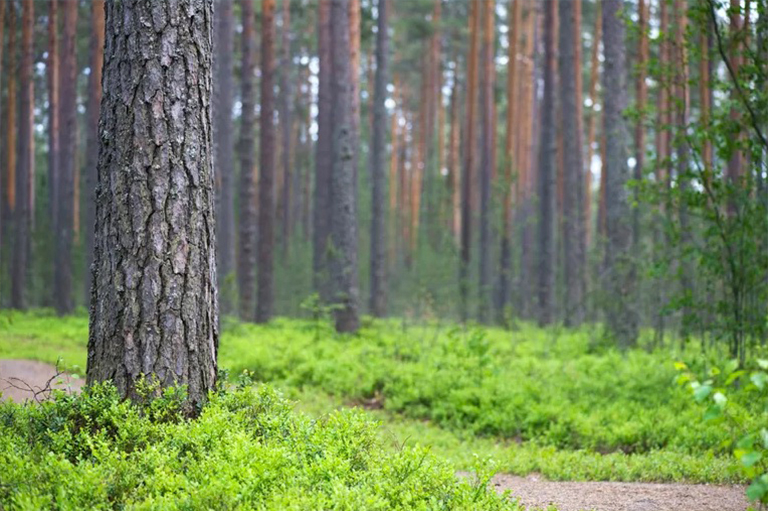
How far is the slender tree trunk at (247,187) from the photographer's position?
16719 mm

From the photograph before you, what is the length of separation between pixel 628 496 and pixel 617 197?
29.0 ft

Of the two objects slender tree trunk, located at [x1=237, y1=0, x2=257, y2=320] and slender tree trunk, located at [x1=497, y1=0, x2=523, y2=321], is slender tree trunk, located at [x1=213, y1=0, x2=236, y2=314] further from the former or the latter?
slender tree trunk, located at [x1=497, y1=0, x2=523, y2=321]

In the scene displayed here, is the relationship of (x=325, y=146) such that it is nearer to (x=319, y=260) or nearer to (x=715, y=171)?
(x=319, y=260)

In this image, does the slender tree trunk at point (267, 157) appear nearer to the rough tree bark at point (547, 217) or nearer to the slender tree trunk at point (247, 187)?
the slender tree trunk at point (247, 187)

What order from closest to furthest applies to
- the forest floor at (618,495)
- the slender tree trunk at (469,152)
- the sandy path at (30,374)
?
the forest floor at (618,495), the sandy path at (30,374), the slender tree trunk at (469,152)

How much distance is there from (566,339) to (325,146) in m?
8.40

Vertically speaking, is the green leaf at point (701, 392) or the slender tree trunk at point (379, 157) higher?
the slender tree trunk at point (379, 157)

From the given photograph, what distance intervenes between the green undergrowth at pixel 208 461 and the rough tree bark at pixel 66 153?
50.5ft

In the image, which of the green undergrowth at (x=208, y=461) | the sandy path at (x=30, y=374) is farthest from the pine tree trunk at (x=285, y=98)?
the green undergrowth at (x=208, y=461)

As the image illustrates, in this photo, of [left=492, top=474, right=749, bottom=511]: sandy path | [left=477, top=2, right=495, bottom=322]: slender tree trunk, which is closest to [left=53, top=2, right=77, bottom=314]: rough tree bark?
[left=477, top=2, right=495, bottom=322]: slender tree trunk

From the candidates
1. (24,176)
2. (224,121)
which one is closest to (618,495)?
(224,121)

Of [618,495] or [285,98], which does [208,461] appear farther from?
[285,98]

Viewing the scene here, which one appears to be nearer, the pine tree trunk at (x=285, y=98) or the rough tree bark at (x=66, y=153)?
the rough tree bark at (x=66, y=153)

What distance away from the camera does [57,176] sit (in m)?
23.7
